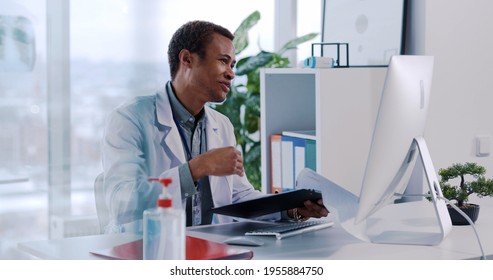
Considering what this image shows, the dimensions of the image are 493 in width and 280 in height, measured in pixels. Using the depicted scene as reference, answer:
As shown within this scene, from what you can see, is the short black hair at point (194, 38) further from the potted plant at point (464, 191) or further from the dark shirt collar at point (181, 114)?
the potted plant at point (464, 191)

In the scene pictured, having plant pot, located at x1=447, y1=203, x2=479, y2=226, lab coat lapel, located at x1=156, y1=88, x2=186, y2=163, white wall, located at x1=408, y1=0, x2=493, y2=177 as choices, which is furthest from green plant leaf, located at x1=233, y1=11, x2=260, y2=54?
plant pot, located at x1=447, y1=203, x2=479, y2=226

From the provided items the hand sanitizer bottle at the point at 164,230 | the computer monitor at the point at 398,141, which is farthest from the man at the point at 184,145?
the hand sanitizer bottle at the point at 164,230

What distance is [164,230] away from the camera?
1206 mm

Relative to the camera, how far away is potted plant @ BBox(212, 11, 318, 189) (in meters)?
3.46

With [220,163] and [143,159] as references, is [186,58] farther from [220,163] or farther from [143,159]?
[220,163]

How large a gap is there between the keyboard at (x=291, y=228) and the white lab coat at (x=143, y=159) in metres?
0.13

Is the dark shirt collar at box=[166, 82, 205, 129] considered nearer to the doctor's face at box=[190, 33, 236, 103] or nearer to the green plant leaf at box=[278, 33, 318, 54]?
the doctor's face at box=[190, 33, 236, 103]

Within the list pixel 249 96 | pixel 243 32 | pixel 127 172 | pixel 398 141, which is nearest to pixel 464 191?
pixel 398 141

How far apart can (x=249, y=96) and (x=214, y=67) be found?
1045 mm

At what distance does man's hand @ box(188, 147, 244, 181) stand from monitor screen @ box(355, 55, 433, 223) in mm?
422

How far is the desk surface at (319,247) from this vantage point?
1533 millimetres

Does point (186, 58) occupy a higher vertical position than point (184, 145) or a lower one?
higher

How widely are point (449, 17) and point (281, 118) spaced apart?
2.56 ft
